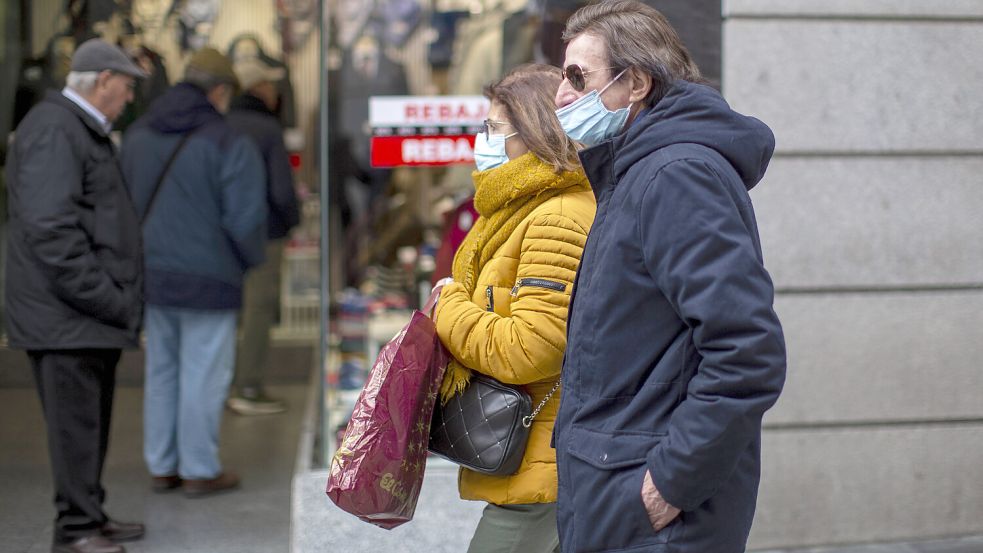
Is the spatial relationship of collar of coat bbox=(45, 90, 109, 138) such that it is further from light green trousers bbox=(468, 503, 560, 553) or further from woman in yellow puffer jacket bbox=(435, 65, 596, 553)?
light green trousers bbox=(468, 503, 560, 553)

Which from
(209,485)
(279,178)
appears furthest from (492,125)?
(279,178)

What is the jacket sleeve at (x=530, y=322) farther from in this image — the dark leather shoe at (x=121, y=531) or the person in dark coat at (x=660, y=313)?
the dark leather shoe at (x=121, y=531)

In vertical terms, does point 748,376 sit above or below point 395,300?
above

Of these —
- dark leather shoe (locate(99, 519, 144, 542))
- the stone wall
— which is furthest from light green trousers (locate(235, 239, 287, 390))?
the stone wall

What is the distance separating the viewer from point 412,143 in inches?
198

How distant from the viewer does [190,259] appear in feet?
17.9

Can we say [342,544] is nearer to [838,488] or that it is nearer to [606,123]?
[838,488]

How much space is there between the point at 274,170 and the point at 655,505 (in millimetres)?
4859

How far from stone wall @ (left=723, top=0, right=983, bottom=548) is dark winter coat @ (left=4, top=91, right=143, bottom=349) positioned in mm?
2535

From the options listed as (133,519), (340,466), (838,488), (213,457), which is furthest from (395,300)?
(340,466)

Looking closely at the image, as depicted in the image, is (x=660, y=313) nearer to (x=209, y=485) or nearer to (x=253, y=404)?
(x=209, y=485)

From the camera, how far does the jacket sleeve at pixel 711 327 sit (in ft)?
6.75

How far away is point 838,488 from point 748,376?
9.22ft

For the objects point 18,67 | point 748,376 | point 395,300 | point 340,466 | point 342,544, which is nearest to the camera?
point 748,376
